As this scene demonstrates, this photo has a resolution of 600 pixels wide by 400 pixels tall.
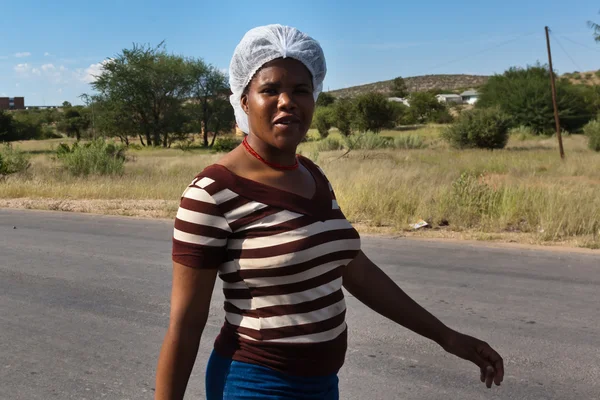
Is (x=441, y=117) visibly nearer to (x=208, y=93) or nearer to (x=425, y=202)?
(x=208, y=93)

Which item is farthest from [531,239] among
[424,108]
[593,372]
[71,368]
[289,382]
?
[424,108]

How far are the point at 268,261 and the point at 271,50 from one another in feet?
1.90

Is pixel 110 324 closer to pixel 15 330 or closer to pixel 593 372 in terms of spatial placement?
pixel 15 330

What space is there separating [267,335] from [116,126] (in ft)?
183

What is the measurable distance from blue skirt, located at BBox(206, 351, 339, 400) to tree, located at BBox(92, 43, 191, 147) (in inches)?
2171

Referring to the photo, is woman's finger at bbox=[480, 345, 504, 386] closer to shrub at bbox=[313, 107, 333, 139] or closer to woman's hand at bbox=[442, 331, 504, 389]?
woman's hand at bbox=[442, 331, 504, 389]

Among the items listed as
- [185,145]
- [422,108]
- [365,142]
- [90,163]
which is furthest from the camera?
[422,108]

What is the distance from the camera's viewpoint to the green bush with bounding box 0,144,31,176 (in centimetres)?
2081

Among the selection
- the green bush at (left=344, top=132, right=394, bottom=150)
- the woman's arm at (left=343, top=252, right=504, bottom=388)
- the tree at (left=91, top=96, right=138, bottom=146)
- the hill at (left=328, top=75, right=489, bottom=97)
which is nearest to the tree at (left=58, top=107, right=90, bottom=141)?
the tree at (left=91, top=96, right=138, bottom=146)

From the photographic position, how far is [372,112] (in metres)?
57.0

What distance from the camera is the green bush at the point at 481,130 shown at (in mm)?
37969

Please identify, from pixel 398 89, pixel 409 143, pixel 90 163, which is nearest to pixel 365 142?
pixel 409 143

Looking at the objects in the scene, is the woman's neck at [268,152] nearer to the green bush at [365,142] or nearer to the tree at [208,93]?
the green bush at [365,142]

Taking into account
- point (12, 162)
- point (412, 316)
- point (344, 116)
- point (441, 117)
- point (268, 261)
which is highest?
point (441, 117)
